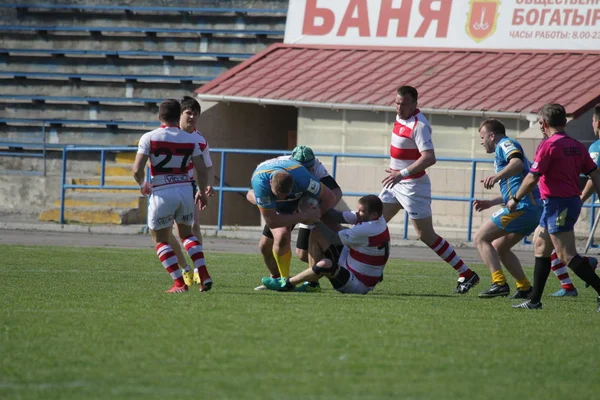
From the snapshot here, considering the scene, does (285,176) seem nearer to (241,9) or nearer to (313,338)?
(313,338)

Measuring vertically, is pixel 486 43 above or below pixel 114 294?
above

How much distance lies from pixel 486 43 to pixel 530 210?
1316 centimetres

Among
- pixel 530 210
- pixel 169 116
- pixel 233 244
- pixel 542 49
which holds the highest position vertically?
pixel 542 49

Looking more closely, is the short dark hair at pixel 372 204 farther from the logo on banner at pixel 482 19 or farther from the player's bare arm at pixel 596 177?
the logo on banner at pixel 482 19

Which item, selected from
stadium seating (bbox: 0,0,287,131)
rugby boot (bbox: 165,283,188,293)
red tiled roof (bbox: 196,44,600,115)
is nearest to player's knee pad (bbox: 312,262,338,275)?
rugby boot (bbox: 165,283,188,293)

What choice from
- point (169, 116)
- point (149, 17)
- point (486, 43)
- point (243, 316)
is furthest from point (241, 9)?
point (243, 316)

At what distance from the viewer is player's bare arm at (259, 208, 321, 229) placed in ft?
32.8

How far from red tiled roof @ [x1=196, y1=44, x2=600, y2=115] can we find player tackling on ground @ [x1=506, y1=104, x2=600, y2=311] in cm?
1056

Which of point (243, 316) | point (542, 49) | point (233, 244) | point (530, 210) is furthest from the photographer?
point (542, 49)

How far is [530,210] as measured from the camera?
10500mm

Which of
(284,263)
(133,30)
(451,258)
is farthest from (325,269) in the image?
(133,30)

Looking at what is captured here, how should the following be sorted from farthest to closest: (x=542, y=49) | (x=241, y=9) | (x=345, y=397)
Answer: (x=241, y=9) < (x=542, y=49) < (x=345, y=397)

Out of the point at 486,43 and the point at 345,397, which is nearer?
the point at 345,397

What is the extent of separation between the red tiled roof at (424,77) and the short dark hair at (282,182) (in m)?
11.1
